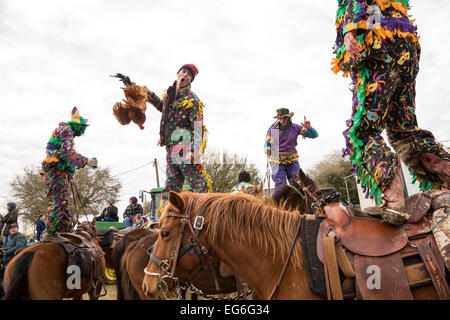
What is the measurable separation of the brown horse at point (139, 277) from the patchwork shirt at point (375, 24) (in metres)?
2.45

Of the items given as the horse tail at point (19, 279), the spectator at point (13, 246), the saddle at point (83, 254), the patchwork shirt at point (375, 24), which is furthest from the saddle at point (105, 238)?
the patchwork shirt at point (375, 24)

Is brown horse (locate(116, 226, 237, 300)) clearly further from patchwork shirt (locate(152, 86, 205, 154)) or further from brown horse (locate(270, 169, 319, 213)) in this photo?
patchwork shirt (locate(152, 86, 205, 154))

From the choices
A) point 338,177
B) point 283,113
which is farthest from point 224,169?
point 283,113

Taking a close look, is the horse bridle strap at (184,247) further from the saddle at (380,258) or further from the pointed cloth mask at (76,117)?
Answer: the pointed cloth mask at (76,117)

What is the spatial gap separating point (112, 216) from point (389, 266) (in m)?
12.4

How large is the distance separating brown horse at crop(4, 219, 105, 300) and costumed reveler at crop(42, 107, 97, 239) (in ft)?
2.42

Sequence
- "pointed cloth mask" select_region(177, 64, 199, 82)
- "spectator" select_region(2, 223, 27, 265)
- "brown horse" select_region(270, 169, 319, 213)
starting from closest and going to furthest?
"brown horse" select_region(270, 169, 319, 213) → "pointed cloth mask" select_region(177, 64, 199, 82) → "spectator" select_region(2, 223, 27, 265)

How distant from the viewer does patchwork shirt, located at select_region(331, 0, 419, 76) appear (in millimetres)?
2201

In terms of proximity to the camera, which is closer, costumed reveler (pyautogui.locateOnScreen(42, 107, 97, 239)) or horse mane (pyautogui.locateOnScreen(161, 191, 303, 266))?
horse mane (pyautogui.locateOnScreen(161, 191, 303, 266))

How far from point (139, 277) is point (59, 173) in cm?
246

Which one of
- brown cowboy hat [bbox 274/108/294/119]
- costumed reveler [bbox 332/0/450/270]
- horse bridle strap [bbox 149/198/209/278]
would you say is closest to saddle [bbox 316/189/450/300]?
costumed reveler [bbox 332/0/450/270]

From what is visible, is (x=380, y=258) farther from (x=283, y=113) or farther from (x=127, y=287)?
(x=283, y=113)

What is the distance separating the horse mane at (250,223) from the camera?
74.2 inches
